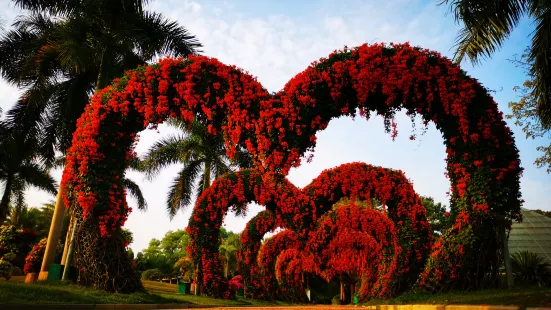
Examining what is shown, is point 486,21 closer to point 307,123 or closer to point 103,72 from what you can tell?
point 307,123

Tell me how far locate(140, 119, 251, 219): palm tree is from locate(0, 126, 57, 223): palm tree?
554cm

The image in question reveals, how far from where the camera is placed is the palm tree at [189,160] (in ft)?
73.6

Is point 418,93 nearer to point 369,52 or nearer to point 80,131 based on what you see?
point 369,52

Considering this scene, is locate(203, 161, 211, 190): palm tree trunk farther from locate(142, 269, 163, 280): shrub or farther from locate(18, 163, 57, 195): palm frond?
locate(142, 269, 163, 280): shrub

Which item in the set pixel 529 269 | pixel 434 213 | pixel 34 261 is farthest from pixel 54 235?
pixel 434 213

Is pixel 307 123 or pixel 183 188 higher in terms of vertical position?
pixel 183 188

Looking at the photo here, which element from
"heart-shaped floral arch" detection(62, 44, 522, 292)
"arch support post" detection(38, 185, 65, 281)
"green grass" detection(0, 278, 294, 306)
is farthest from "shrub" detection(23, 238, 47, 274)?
"green grass" detection(0, 278, 294, 306)

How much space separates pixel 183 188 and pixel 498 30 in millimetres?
16923

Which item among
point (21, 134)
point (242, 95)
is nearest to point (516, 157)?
point (242, 95)

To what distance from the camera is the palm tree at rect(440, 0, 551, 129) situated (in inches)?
459

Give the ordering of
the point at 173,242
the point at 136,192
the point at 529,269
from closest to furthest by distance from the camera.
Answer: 1. the point at 529,269
2. the point at 136,192
3. the point at 173,242

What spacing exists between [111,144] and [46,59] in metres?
7.25

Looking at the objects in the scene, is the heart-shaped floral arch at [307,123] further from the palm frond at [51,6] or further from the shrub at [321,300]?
the shrub at [321,300]

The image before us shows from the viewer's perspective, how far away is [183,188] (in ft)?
75.7
